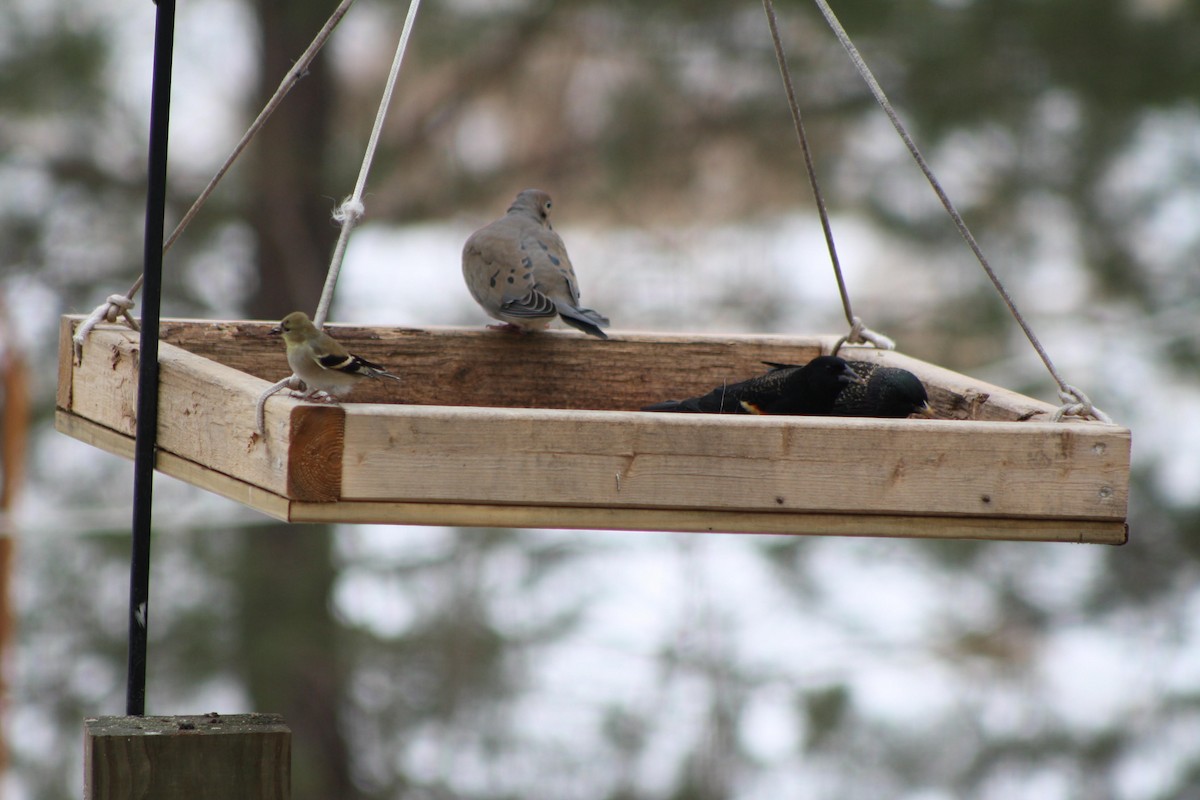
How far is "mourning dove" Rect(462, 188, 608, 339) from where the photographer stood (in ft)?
9.97

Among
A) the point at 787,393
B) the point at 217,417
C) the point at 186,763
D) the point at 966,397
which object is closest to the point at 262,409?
the point at 217,417

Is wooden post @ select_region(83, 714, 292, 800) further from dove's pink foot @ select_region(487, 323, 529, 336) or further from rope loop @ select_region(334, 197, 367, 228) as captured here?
dove's pink foot @ select_region(487, 323, 529, 336)

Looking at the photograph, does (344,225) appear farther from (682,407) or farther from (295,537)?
(295,537)

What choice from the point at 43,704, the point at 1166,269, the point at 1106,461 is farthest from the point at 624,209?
the point at 1106,461

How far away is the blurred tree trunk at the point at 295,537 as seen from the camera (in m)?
6.19

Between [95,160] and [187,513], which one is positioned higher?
[95,160]

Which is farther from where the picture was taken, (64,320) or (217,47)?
(217,47)

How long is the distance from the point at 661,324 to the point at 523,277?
344 cm

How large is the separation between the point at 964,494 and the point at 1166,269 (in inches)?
201

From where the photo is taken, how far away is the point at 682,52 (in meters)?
6.61

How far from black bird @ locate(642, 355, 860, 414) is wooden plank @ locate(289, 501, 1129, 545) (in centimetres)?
53

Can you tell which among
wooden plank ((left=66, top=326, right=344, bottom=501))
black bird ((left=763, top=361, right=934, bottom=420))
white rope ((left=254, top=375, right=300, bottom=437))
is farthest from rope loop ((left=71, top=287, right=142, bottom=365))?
black bird ((left=763, top=361, right=934, bottom=420))

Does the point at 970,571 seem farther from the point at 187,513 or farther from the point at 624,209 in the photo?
the point at 187,513

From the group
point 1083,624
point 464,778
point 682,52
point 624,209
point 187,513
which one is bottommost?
point 464,778
